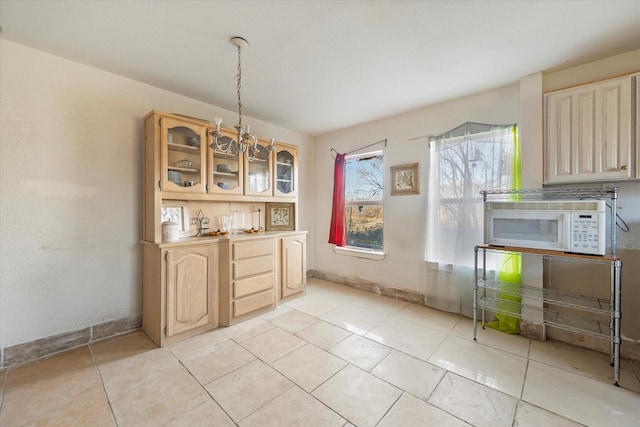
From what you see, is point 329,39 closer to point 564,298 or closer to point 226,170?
point 226,170

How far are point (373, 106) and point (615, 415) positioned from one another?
313cm

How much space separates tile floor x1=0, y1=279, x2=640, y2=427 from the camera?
1421mm

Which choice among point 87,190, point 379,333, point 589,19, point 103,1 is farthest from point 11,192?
point 589,19

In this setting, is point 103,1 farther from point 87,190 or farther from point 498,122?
point 498,122

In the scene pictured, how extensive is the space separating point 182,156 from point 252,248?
3.88 ft

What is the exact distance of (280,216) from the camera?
354 centimetres

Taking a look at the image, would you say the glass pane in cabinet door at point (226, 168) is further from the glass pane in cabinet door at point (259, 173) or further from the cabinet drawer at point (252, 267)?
the cabinet drawer at point (252, 267)

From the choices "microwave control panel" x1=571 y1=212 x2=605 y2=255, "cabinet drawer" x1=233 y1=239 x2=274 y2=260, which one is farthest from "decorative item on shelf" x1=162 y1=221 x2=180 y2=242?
"microwave control panel" x1=571 y1=212 x2=605 y2=255

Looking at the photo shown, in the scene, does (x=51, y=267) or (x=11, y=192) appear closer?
(x=11, y=192)

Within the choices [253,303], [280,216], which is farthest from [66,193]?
[280,216]

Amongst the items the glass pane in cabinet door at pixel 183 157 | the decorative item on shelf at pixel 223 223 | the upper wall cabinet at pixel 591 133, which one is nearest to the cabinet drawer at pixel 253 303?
the decorative item on shelf at pixel 223 223

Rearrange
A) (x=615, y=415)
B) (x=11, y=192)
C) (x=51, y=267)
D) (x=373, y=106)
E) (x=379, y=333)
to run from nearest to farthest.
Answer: (x=615, y=415) < (x=11, y=192) < (x=51, y=267) < (x=379, y=333) < (x=373, y=106)

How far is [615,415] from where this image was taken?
142 cm

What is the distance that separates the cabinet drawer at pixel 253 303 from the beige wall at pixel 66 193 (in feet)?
3.16
